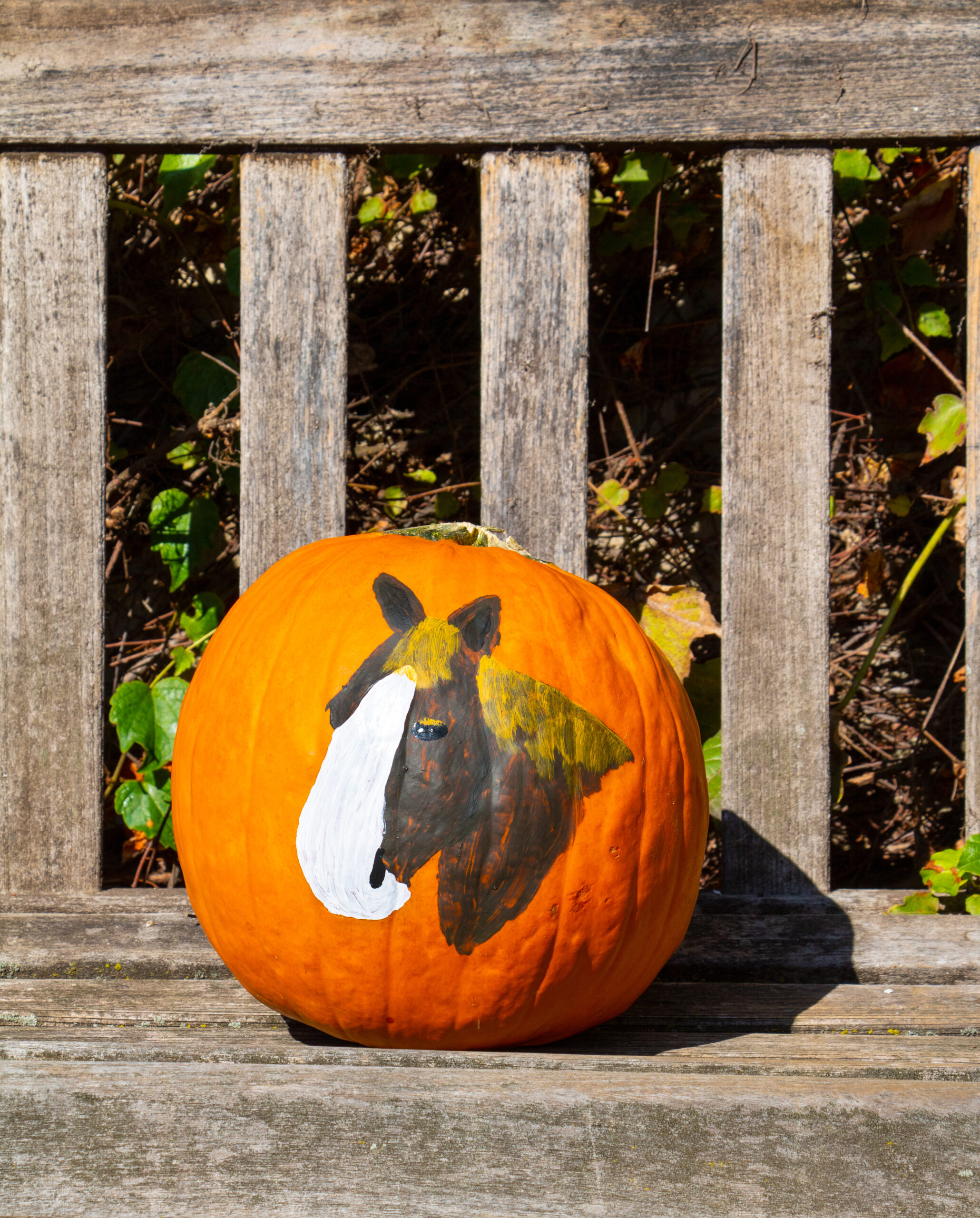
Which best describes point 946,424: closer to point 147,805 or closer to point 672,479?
point 672,479

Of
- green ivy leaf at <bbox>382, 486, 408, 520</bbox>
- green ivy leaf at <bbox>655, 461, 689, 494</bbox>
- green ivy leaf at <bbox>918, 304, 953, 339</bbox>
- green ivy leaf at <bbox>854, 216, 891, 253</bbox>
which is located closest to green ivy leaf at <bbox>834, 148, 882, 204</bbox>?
green ivy leaf at <bbox>854, 216, 891, 253</bbox>

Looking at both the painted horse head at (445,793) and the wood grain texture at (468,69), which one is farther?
the wood grain texture at (468,69)

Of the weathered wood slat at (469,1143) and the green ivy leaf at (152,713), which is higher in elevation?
the green ivy leaf at (152,713)

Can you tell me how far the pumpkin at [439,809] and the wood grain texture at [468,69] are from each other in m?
0.81

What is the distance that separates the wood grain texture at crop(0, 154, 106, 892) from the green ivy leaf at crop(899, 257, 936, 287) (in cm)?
152

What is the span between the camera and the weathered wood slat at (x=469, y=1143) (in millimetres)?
628

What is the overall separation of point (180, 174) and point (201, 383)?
1.37 feet

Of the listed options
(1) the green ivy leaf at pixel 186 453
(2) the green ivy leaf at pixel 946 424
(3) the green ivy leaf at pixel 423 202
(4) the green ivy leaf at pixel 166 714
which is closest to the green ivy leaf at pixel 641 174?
(3) the green ivy leaf at pixel 423 202

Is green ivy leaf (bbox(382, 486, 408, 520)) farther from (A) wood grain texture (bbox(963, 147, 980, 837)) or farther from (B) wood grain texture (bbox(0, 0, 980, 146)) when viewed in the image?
(A) wood grain texture (bbox(963, 147, 980, 837))

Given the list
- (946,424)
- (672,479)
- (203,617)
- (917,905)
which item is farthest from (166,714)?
(946,424)

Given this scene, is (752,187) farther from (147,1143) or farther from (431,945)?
(147,1143)

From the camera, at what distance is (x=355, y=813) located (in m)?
0.88

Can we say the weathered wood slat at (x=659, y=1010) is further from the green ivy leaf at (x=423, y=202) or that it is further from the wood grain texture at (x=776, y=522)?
the green ivy leaf at (x=423, y=202)

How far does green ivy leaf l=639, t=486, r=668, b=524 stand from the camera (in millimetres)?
1990
